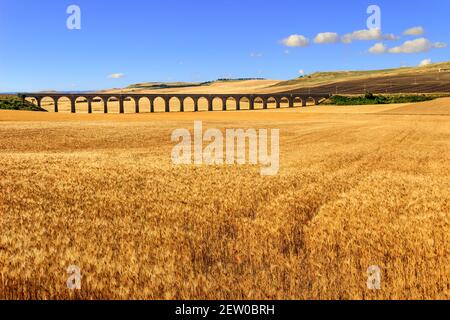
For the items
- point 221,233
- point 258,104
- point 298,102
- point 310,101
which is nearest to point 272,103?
point 258,104

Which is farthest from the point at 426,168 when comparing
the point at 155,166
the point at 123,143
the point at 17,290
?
the point at 123,143

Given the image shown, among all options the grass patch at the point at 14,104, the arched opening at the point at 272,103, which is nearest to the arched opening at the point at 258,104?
the arched opening at the point at 272,103

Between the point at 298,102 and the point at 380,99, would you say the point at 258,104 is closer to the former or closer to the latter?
the point at 298,102

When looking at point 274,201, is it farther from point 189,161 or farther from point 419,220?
point 189,161

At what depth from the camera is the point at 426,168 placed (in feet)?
57.0

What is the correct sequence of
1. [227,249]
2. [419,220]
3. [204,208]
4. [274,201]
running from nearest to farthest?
[227,249], [419,220], [204,208], [274,201]

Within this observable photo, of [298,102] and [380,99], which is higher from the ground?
[298,102]

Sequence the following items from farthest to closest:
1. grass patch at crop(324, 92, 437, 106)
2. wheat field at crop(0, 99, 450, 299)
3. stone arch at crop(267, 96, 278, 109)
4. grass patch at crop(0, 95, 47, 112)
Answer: stone arch at crop(267, 96, 278, 109) < grass patch at crop(324, 92, 437, 106) < grass patch at crop(0, 95, 47, 112) < wheat field at crop(0, 99, 450, 299)

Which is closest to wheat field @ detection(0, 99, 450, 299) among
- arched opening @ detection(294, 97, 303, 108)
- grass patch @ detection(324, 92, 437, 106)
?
grass patch @ detection(324, 92, 437, 106)

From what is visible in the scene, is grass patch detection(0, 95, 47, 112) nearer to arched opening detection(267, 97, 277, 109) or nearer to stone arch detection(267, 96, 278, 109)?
stone arch detection(267, 96, 278, 109)

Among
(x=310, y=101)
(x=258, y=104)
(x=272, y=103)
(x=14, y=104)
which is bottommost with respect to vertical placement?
(x=258, y=104)

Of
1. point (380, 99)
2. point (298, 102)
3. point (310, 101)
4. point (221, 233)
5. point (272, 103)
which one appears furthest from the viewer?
point (272, 103)

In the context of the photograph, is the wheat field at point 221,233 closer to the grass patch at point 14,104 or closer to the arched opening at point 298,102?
the grass patch at point 14,104
